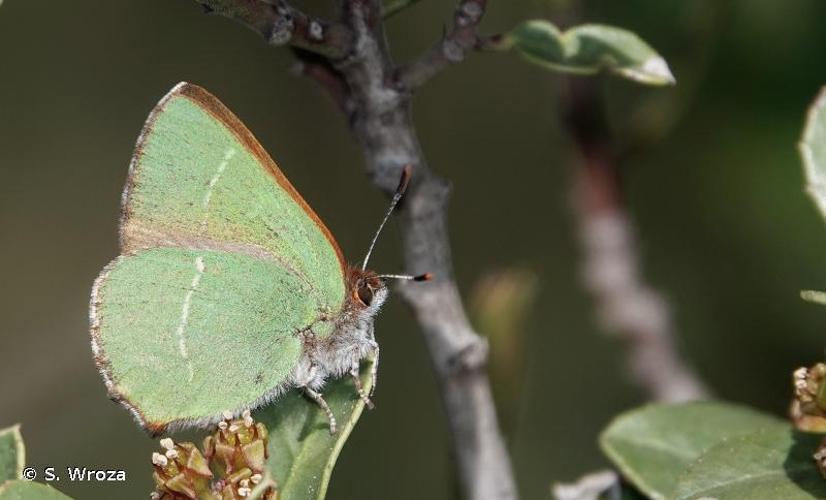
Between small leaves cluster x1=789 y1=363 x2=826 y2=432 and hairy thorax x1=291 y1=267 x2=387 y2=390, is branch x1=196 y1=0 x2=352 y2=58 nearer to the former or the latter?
hairy thorax x1=291 y1=267 x2=387 y2=390

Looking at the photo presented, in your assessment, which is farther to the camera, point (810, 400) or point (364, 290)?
point (364, 290)

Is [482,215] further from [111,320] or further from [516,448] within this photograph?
[111,320]

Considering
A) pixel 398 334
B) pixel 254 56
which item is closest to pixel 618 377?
pixel 398 334

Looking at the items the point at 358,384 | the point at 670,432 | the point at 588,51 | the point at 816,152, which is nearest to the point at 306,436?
the point at 358,384

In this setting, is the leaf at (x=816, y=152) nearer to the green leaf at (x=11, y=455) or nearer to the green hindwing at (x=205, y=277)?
the green hindwing at (x=205, y=277)

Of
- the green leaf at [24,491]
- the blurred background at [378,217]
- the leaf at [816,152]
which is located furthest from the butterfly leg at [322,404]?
the blurred background at [378,217]

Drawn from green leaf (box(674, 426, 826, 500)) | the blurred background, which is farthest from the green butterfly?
the blurred background

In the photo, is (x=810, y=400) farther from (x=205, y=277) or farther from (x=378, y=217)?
(x=378, y=217)
